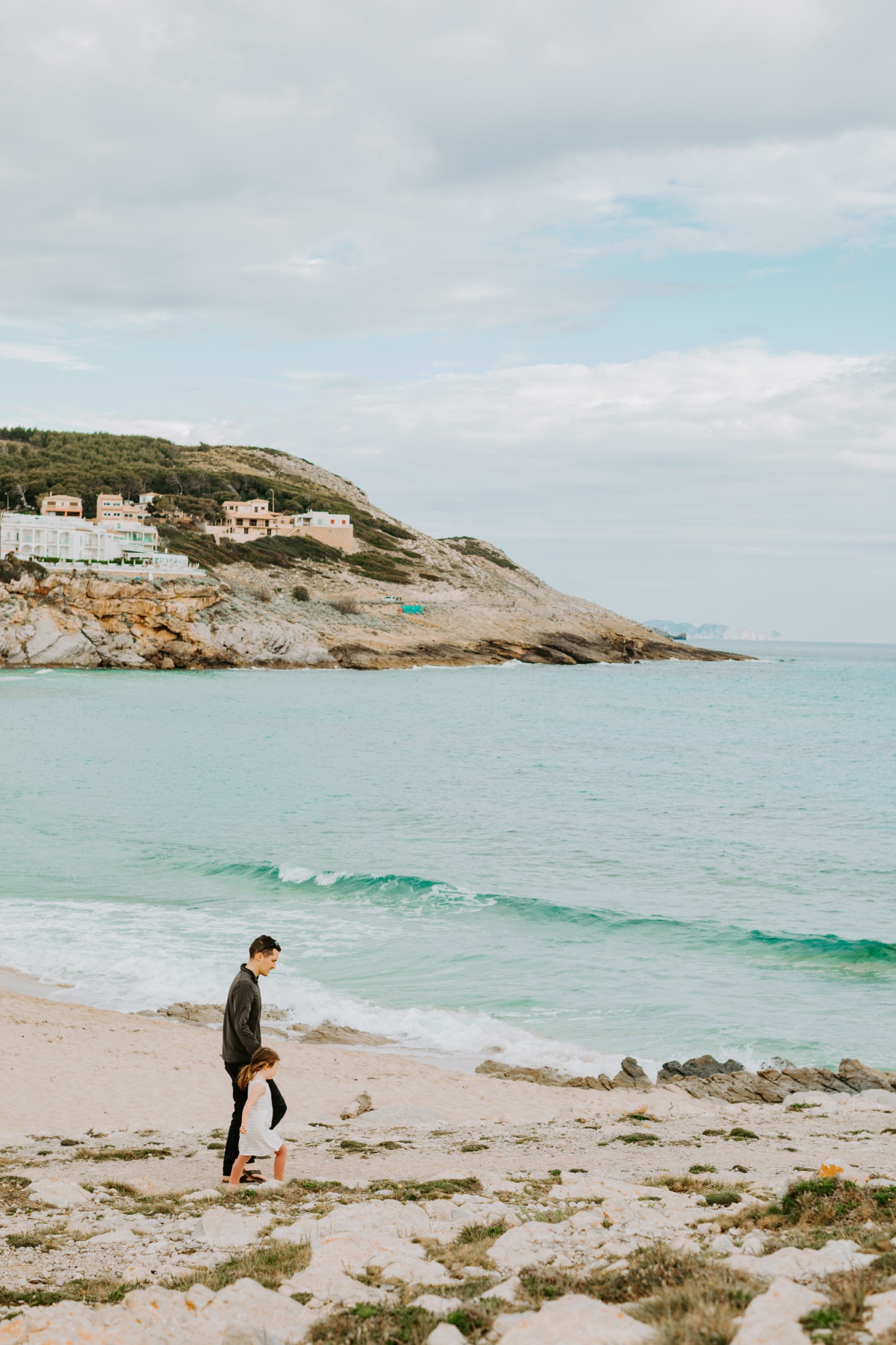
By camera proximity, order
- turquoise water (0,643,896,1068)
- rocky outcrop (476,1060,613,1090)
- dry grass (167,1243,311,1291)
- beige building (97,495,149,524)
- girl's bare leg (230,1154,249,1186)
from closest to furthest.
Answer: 1. dry grass (167,1243,311,1291)
2. girl's bare leg (230,1154,249,1186)
3. rocky outcrop (476,1060,613,1090)
4. turquoise water (0,643,896,1068)
5. beige building (97,495,149,524)

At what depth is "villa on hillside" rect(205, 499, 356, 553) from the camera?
115m

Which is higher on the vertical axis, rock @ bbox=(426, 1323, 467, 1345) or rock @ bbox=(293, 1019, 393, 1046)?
rock @ bbox=(426, 1323, 467, 1345)

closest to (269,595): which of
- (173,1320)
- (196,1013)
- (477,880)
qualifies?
(477,880)

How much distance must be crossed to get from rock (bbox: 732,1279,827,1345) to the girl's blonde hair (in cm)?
397

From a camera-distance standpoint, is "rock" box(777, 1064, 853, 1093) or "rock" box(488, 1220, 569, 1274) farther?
"rock" box(777, 1064, 853, 1093)

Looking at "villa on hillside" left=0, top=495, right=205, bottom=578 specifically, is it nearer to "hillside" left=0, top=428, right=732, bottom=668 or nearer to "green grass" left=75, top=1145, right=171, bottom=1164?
"hillside" left=0, top=428, right=732, bottom=668

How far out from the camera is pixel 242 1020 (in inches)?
281

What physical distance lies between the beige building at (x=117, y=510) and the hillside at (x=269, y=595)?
360 centimetres

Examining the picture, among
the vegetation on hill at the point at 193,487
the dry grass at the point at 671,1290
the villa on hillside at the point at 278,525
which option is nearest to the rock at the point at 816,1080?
the dry grass at the point at 671,1290

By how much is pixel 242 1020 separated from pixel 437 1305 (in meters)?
3.13

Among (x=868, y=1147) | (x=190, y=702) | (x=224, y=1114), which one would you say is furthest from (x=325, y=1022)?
(x=190, y=702)

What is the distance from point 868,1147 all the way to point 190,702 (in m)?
52.0

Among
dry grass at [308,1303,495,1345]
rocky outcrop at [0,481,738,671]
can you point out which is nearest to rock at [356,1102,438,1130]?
dry grass at [308,1303,495,1345]

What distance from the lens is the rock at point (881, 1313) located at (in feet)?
11.8
